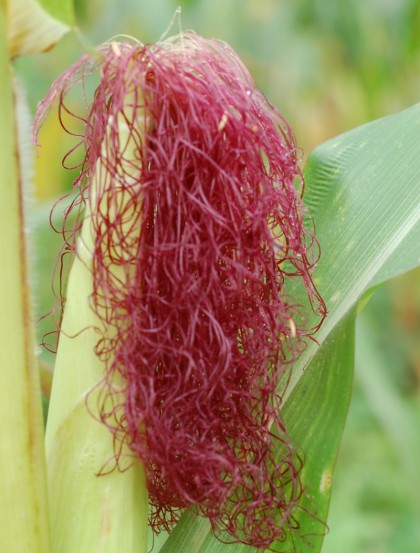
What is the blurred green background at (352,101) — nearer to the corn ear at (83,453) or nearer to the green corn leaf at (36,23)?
the corn ear at (83,453)

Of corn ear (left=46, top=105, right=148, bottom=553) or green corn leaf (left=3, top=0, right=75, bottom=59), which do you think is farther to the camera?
corn ear (left=46, top=105, right=148, bottom=553)

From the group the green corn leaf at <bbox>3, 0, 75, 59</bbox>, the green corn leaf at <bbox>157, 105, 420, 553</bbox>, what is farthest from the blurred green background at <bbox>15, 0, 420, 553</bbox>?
the green corn leaf at <bbox>3, 0, 75, 59</bbox>

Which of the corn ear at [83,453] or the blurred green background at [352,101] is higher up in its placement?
the corn ear at [83,453]

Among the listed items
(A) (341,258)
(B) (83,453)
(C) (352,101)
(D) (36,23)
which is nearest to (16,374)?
(B) (83,453)

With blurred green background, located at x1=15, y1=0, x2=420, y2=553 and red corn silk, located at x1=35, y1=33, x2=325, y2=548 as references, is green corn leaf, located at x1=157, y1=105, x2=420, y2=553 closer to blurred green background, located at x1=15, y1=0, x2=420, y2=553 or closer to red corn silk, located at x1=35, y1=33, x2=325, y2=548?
red corn silk, located at x1=35, y1=33, x2=325, y2=548

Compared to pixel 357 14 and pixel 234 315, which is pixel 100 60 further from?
pixel 357 14

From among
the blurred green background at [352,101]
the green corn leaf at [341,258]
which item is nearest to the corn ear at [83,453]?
the green corn leaf at [341,258]
